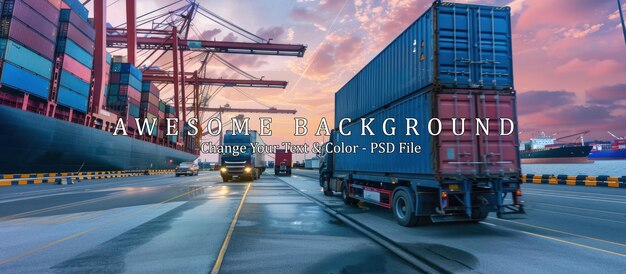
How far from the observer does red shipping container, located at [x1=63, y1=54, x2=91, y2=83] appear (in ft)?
105

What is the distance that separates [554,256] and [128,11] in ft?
154

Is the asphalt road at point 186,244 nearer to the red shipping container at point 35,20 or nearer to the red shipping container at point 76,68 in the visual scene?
the red shipping container at point 35,20

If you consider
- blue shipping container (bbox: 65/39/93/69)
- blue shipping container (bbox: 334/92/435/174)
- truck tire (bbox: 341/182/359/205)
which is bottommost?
truck tire (bbox: 341/182/359/205)

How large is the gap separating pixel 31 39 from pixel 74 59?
19.6 feet

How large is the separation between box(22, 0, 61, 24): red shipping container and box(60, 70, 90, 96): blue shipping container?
5158mm

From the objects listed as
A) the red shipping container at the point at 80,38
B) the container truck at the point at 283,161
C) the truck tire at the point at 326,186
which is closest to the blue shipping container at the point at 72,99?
the red shipping container at the point at 80,38

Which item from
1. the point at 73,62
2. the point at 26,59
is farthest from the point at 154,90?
the point at 26,59

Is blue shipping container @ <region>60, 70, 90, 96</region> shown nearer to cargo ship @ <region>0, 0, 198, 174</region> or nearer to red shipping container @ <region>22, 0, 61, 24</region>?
cargo ship @ <region>0, 0, 198, 174</region>

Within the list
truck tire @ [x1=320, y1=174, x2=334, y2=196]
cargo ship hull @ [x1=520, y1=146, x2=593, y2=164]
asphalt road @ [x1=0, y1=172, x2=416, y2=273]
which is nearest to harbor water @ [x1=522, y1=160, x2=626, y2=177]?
cargo ship hull @ [x1=520, y1=146, x2=593, y2=164]

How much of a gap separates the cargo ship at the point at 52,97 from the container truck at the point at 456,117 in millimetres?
29960

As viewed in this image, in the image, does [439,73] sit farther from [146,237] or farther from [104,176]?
[104,176]

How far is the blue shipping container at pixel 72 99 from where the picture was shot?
3138 centimetres

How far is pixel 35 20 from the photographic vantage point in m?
28.5

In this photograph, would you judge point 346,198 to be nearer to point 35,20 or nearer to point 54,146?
point 54,146
